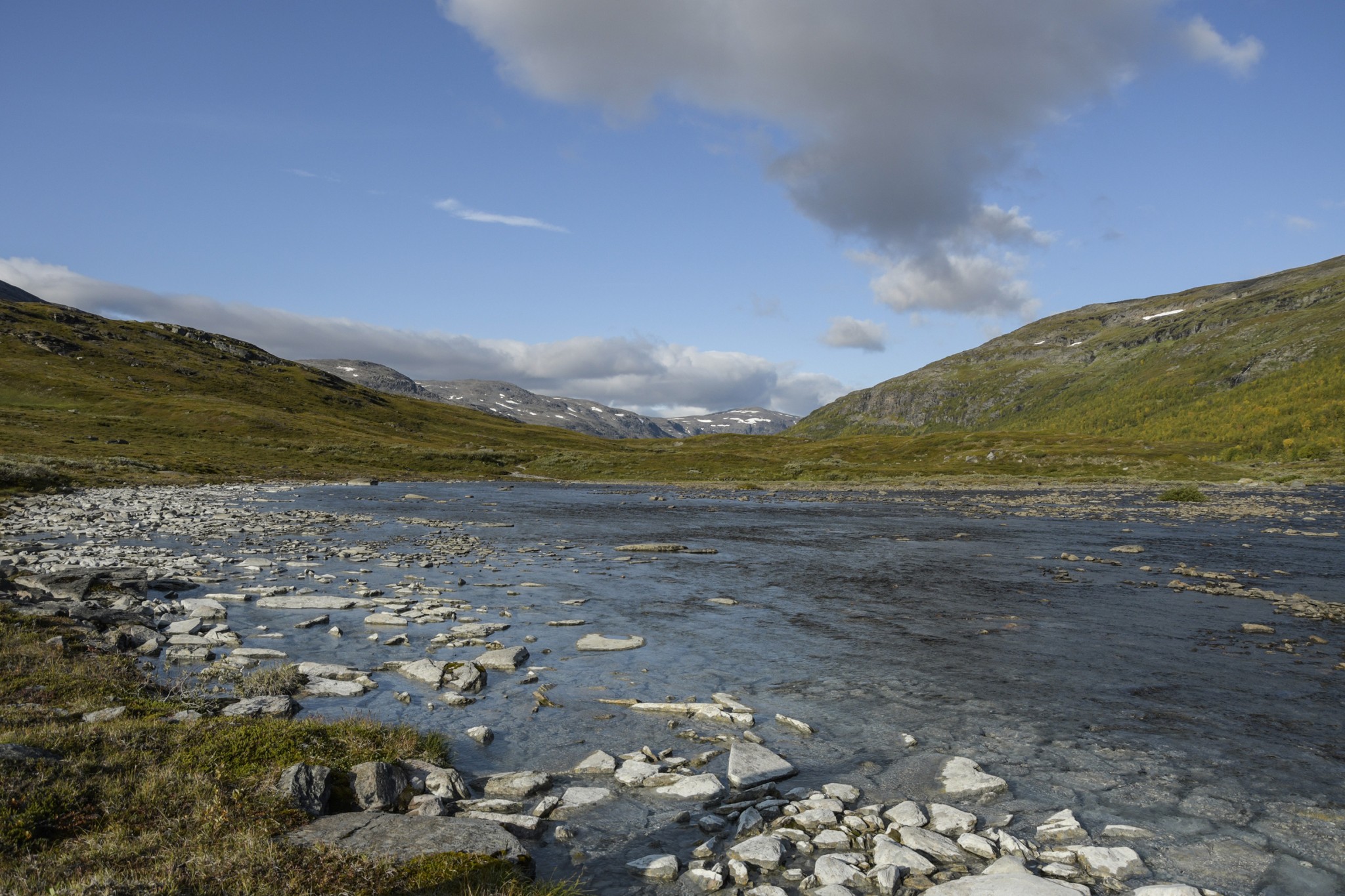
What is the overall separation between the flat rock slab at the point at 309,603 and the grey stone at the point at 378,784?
39.4 ft

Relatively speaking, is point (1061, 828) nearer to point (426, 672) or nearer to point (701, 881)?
point (701, 881)

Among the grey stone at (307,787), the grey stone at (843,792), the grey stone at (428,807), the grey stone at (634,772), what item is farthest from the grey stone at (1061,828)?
the grey stone at (307,787)

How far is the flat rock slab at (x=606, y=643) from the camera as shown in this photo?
15.6 metres

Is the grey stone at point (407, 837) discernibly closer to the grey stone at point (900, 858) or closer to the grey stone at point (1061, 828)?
the grey stone at point (900, 858)

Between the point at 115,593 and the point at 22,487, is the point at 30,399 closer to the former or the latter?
the point at 22,487

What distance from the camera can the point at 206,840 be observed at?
577 centimetres

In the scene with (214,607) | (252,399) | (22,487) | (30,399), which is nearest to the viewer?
(214,607)

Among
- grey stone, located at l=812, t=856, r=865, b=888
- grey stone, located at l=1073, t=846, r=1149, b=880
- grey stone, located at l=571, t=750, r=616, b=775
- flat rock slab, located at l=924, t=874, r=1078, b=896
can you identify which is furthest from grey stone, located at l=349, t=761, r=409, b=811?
grey stone, located at l=1073, t=846, r=1149, b=880

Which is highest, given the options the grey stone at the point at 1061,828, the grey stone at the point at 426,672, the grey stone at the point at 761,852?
the grey stone at the point at 1061,828

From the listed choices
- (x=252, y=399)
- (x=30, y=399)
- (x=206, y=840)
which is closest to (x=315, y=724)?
(x=206, y=840)

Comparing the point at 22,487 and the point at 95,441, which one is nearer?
the point at 22,487

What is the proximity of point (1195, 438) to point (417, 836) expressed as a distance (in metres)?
224

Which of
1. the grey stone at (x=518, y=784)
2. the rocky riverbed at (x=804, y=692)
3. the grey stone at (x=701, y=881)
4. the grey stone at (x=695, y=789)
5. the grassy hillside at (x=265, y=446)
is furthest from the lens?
the grassy hillside at (x=265, y=446)

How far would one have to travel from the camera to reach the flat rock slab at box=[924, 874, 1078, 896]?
624cm
